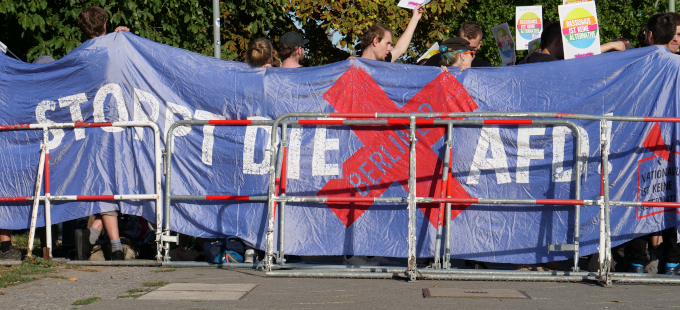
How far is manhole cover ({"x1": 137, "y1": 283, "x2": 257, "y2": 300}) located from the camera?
5480 millimetres

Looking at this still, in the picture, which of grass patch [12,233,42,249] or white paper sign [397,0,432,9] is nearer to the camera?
white paper sign [397,0,432,9]

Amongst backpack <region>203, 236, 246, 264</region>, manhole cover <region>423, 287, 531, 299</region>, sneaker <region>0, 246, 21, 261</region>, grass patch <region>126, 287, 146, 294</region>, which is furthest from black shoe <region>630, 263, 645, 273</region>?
sneaker <region>0, 246, 21, 261</region>

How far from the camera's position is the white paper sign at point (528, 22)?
11.5m

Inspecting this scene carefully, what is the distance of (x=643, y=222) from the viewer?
6699 mm

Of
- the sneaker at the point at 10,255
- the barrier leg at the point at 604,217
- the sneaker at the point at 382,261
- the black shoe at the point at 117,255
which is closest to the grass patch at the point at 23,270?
the sneaker at the point at 10,255

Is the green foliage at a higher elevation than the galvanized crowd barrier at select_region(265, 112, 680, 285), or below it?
higher

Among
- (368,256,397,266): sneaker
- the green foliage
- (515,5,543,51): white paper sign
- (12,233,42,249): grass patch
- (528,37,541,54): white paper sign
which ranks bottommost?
(12,233,42,249): grass patch

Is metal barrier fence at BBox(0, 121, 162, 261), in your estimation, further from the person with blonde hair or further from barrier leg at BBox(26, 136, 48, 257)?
the person with blonde hair

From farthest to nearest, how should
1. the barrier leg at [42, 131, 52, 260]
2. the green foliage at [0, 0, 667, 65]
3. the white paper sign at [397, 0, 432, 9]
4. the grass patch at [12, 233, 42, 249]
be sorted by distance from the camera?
the green foliage at [0, 0, 667, 65]
the grass patch at [12, 233, 42, 249]
the white paper sign at [397, 0, 432, 9]
the barrier leg at [42, 131, 52, 260]

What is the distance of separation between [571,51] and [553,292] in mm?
3015

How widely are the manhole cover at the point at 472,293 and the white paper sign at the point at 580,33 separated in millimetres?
3076

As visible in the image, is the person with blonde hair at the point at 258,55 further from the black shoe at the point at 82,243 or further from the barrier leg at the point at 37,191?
the black shoe at the point at 82,243

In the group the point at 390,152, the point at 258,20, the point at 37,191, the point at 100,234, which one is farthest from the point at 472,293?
the point at 258,20

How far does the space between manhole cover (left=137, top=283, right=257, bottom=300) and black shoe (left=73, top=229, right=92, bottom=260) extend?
1.74m
